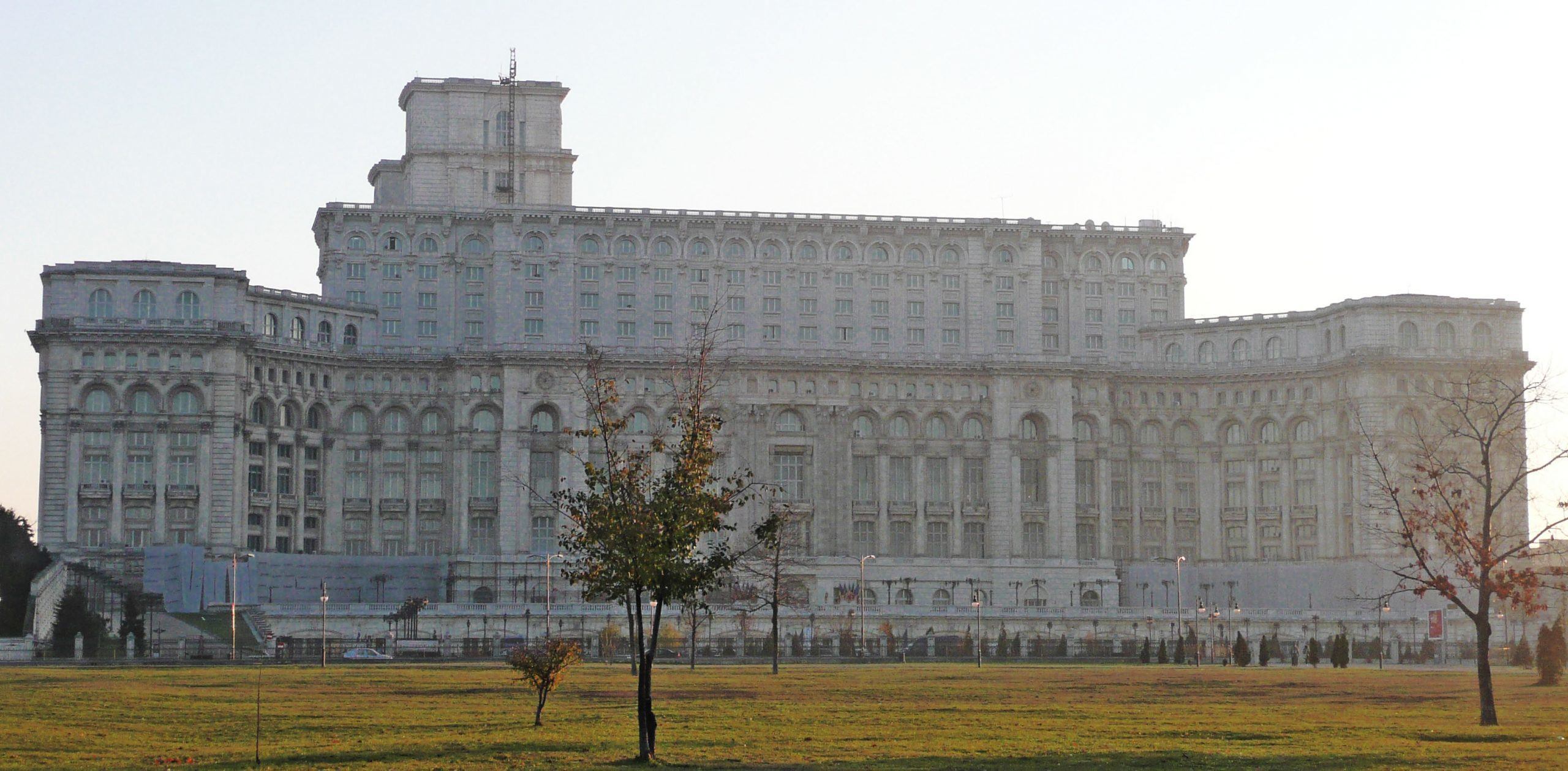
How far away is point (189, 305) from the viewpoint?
18025cm

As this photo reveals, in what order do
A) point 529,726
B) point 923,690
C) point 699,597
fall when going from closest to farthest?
point 529,726, point 923,690, point 699,597

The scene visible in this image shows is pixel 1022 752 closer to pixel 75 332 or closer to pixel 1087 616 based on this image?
pixel 1087 616

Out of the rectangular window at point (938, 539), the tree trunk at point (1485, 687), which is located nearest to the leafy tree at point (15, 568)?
the rectangular window at point (938, 539)

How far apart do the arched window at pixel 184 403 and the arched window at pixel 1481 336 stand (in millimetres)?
123850

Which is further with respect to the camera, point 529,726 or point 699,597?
point 699,597

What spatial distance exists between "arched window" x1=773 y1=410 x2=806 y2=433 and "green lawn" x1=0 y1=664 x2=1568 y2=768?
92.9m

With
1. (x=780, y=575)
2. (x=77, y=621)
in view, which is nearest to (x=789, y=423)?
(x=780, y=575)

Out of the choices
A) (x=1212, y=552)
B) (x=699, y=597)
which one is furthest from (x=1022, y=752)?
(x=1212, y=552)

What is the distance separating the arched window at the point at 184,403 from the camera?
178750mm

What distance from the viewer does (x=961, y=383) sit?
195 meters

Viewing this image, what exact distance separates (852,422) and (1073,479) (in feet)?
75.1

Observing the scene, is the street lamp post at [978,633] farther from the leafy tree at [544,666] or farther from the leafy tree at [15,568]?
the leafy tree at [15,568]

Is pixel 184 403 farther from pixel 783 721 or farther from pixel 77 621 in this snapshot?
pixel 783 721

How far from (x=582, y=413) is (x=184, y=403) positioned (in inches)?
1460
